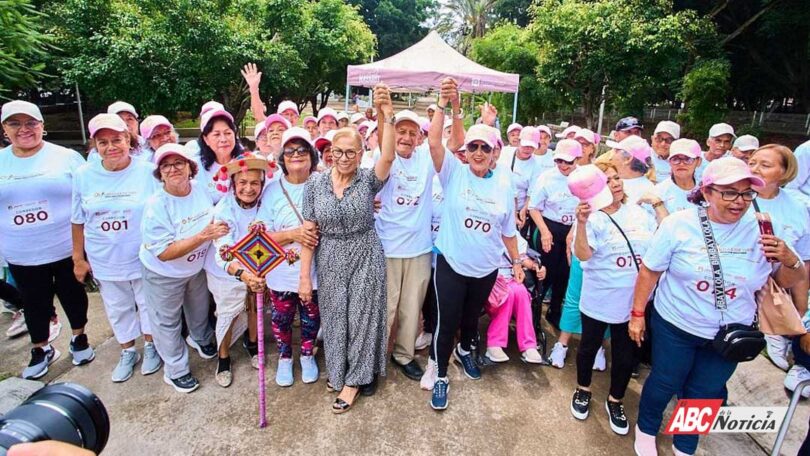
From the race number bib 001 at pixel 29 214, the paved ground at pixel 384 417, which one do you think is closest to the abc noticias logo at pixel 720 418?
the paved ground at pixel 384 417

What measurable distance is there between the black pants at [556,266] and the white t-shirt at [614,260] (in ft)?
3.89

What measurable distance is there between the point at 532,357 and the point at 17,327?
190 inches

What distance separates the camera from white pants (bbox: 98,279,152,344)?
333 centimetres

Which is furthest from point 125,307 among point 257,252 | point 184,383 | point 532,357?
point 532,357

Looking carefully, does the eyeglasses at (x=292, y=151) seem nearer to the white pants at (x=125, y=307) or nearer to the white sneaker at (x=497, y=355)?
the white pants at (x=125, y=307)

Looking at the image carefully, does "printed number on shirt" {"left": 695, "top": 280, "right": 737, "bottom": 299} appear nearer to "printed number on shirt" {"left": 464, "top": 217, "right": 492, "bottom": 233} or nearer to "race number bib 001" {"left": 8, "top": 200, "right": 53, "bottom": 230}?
"printed number on shirt" {"left": 464, "top": 217, "right": 492, "bottom": 233}

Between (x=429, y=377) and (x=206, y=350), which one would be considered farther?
(x=206, y=350)

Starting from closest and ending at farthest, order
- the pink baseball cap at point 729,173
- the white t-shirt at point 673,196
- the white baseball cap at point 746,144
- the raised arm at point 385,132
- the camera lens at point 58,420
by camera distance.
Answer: the camera lens at point 58,420
the pink baseball cap at point 729,173
the raised arm at point 385,132
the white t-shirt at point 673,196
the white baseball cap at point 746,144

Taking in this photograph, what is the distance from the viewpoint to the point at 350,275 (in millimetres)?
2965

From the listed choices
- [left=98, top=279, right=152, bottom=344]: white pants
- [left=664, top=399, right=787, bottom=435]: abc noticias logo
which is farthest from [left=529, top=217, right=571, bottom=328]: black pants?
[left=98, top=279, right=152, bottom=344]: white pants

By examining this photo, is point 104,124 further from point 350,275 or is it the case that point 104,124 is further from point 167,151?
point 350,275

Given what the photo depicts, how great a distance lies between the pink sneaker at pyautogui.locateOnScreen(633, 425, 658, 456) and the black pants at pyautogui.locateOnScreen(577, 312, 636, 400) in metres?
0.30

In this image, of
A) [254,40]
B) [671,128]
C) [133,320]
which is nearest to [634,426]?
[671,128]

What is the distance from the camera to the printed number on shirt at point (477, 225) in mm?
3008
